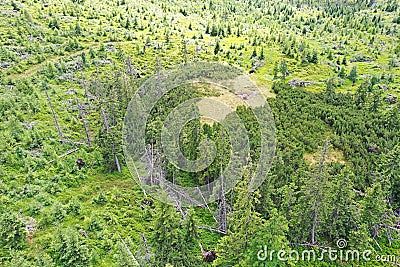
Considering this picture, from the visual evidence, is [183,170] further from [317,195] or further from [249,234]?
[249,234]

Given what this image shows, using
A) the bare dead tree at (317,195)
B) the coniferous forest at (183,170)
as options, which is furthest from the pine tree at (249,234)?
the bare dead tree at (317,195)

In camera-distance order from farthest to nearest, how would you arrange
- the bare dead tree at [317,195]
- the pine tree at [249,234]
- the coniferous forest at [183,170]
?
1. the bare dead tree at [317,195]
2. the coniferous forest at [183,170]
3. the pine tree at [249,234]

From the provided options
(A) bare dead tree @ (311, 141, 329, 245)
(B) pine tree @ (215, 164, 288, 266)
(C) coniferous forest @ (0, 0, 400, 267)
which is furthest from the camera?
(A) bare dead tree @ (311, 141, 329, 245)

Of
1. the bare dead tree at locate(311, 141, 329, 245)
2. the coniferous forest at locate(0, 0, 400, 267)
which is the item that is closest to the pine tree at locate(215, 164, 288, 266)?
the coniferous forest at locate(0, 0, 400, 267)

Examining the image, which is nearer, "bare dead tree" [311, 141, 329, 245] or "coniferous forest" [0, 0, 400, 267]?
"coniferous forest" [0, 0, 400, 267]

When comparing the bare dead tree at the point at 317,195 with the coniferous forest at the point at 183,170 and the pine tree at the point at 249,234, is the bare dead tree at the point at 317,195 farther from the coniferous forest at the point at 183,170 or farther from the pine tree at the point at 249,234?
the pine tree at the point at 249,234

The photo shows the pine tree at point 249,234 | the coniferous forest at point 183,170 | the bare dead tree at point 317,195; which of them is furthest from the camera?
the bare dead tree at point 317,195

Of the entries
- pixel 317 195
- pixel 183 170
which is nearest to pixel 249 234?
pixel 317 195

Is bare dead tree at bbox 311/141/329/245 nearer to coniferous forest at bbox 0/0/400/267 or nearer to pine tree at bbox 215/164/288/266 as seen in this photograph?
coniferous forest at bbox 0/0/400/267
